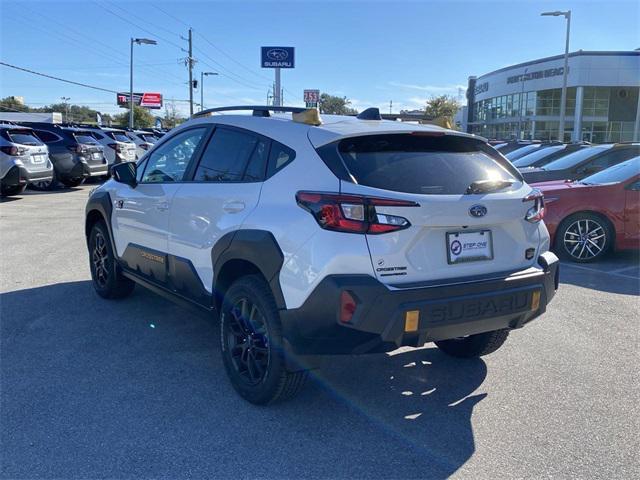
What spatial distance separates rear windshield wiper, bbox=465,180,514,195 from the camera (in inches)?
128

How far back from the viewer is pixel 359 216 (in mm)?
2881

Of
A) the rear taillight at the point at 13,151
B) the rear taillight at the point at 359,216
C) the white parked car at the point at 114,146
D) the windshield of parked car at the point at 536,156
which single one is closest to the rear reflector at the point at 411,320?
the rear taillight at the point at 359,216

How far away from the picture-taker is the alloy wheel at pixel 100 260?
18.1 ft

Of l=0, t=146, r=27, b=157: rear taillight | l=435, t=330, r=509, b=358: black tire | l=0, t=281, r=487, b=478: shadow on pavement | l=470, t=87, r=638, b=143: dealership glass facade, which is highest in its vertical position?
l=470, t=87, r=638, b=143: dealership glass facade

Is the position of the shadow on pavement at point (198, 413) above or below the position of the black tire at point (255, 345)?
below

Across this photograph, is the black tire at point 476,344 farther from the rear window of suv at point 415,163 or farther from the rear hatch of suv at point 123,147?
the rear hatch of suv at point 123,147

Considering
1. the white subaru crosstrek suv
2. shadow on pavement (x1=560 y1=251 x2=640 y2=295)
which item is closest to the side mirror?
the white subaru crosstrek suv

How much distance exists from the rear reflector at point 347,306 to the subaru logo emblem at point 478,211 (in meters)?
0.86

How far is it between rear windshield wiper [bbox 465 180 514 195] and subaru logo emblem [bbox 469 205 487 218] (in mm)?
104

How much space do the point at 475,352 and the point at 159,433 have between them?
7.70 ft

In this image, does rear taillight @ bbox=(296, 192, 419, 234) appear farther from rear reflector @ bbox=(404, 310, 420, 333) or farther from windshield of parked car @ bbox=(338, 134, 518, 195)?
rear reflector @ bbox=(404, 310, 420, 333)

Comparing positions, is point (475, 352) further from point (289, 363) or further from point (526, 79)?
point (526, 79)

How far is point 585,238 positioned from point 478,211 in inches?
209

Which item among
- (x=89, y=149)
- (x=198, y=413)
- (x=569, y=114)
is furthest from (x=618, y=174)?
(x=569, y=114)
